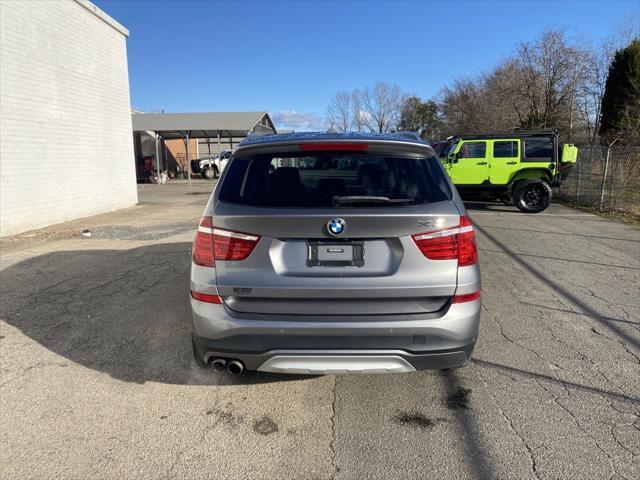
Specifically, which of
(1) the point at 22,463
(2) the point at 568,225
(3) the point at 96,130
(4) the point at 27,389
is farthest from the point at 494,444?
(3) the point at 96,130

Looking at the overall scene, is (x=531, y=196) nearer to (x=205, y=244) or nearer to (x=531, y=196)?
(x=531, y=196)

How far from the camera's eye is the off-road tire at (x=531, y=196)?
13047 mm

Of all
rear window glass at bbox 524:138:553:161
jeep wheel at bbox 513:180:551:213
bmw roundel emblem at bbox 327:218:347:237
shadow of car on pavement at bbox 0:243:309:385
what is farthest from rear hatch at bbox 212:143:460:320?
rear window glass at bbox 524:138:553:161

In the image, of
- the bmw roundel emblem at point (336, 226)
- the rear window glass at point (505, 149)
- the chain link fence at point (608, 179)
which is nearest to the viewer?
the bmw roundel emblem at point (336, 226)

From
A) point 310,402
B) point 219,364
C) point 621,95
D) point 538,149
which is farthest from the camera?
point 621,95

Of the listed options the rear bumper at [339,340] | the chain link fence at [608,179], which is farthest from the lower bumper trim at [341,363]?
the chain link fence at [608,179]

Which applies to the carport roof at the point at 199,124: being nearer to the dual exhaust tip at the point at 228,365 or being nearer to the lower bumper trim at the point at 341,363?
the dual exhaust tip at the point at 228,365

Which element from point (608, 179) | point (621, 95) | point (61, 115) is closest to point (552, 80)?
point (621, 95)

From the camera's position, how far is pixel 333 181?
3.02 metres

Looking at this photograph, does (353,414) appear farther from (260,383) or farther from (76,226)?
(76,226)

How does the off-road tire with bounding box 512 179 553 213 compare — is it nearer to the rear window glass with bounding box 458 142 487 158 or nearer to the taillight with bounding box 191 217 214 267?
the rear window glass with bounding box 458 142 487 158

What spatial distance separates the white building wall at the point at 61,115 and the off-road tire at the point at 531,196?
12111mm

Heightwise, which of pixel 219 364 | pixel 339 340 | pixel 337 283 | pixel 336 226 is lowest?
pixel 219 364

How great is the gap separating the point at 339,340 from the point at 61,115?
1206cm
